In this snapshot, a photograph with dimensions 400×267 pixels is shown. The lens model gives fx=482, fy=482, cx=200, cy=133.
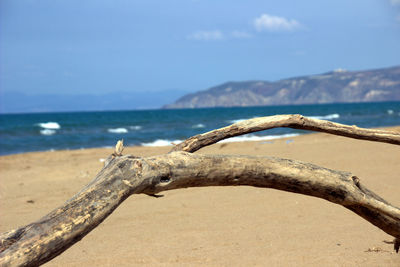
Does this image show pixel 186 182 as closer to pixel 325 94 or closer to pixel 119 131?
pixel 119 131

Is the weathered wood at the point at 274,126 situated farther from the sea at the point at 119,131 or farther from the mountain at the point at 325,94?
the mountain at the point at 325,94

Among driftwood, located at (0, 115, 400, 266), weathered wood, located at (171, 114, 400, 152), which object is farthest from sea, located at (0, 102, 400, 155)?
driftwood, located at (0, 115, 400, 266)

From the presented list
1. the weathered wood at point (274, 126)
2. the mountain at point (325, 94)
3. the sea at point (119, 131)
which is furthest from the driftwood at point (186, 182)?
the mountain at point (325, 94)

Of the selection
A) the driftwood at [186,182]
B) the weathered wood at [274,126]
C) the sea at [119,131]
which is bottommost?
the sea at [119,131]

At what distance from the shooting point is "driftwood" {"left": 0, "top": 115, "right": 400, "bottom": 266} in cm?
225

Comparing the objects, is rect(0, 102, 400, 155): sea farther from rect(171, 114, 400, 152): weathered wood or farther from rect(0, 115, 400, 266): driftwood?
rect(0, 115, 400, 266): driftwood

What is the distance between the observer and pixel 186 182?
2.89m

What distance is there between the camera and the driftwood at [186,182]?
2.25 metres

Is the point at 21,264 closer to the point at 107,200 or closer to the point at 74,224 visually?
the point at 74,224

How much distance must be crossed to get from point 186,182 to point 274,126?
0.86m

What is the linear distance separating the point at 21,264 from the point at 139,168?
2.59 feet

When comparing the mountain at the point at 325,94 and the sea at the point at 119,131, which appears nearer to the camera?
the sea at the point at 119,131

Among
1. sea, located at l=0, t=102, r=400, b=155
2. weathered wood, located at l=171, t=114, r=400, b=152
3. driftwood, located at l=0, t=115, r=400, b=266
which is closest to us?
driftwood, located at l=0, t=115, r=400, b=266

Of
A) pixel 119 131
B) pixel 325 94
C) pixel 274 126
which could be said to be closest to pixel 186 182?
pixel 274 126
